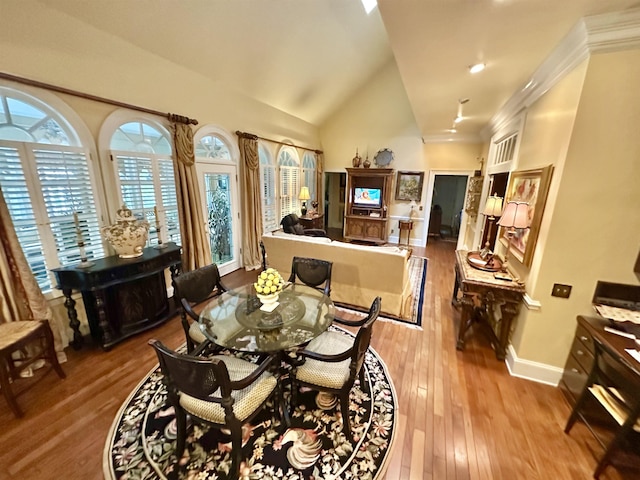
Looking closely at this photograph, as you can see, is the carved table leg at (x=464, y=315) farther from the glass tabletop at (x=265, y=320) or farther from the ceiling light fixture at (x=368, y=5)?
the ceiling light fixture at (x=368, y=5)

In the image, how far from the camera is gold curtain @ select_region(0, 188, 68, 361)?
211 centimetres

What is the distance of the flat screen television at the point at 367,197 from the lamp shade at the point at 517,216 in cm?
494

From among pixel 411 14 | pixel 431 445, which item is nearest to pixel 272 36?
pixel 411 14

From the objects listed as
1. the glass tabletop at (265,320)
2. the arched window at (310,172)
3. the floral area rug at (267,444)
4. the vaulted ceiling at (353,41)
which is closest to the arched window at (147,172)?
the vaulted ceiling at (353,41)

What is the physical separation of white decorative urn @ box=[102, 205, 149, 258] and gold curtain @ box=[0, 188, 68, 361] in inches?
25.7

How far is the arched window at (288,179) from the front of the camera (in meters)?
6.21

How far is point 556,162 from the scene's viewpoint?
2.05 metres

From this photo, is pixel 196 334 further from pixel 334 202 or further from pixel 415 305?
pixel 334 202

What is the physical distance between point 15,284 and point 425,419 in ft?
12.0

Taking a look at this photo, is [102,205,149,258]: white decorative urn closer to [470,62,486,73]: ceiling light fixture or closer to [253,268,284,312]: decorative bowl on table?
[253,268,284,312]: decorative bowl on table

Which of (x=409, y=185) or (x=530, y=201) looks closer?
(x=530, y=201)

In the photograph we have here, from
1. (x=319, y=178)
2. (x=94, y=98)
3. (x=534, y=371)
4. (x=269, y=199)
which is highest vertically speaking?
(x=94, y=98)

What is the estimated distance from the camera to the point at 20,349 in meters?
2.16

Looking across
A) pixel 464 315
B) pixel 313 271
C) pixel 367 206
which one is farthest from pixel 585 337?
pixel 367 206
